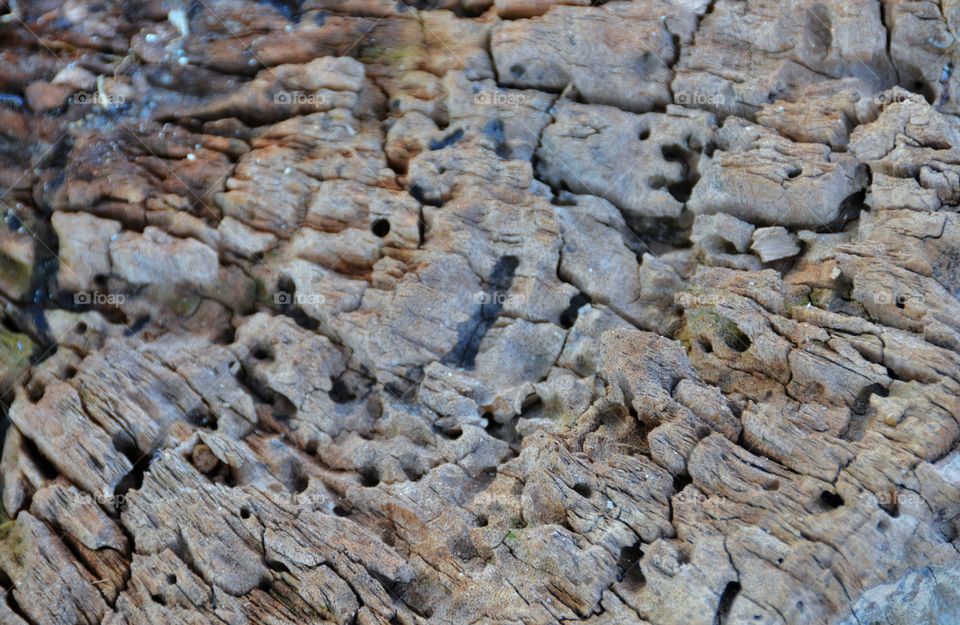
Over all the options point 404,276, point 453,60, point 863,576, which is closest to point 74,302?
point 404,276

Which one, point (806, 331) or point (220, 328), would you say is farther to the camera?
point (220, 328)

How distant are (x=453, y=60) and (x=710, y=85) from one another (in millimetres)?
3839

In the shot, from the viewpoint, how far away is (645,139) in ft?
39.8

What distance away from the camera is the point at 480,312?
444 inches

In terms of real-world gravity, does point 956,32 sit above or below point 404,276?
above

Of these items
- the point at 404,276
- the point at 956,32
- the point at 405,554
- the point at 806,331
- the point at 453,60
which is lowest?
the point at 405,554

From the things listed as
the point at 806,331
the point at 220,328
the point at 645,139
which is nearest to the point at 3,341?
the point at 220,328

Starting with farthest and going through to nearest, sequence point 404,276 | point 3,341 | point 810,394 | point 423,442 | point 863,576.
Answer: point 3,341 < point 404,276 < point 423,442 < point 810,394 < point 863,576

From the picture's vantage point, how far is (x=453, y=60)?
13.0m

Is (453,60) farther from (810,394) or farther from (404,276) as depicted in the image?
(810,394)

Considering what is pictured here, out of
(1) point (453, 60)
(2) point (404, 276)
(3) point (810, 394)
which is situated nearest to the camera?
(3) point (810, 394)

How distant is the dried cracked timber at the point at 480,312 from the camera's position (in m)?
8.59

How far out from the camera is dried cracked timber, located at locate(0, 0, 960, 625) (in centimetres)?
Result: 859

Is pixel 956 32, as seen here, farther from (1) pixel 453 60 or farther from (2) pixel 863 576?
(2) pixel 863 576
